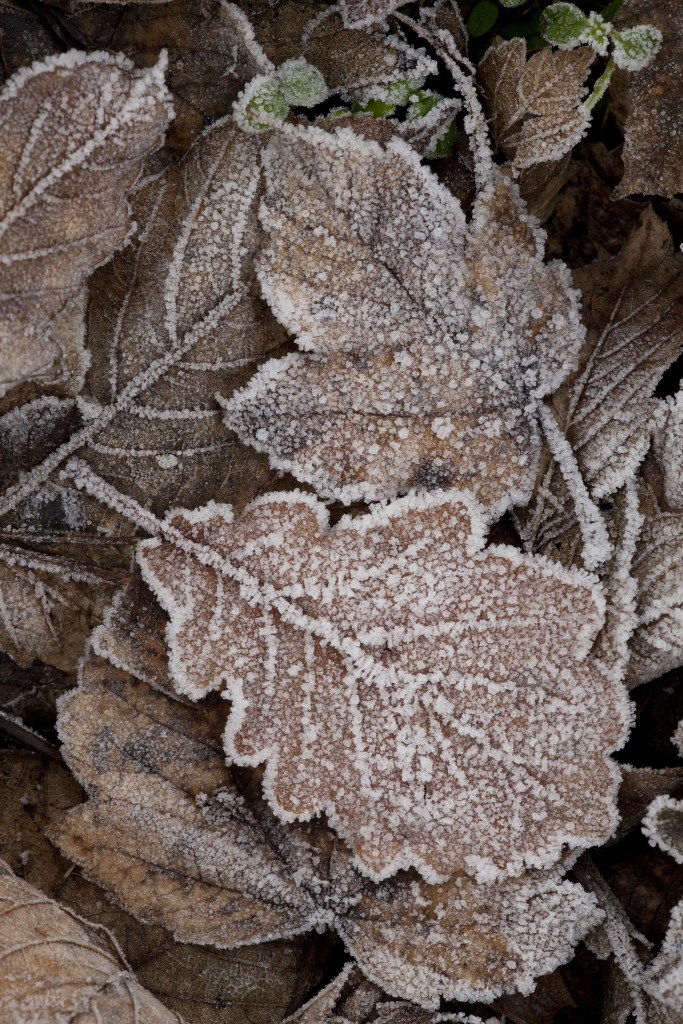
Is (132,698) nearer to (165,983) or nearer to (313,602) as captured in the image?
(313,602)

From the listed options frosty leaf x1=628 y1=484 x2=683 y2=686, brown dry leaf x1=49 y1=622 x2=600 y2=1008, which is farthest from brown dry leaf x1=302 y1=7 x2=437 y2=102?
brown dry leaf x1=49 y1=622 x2=600 y2=1008

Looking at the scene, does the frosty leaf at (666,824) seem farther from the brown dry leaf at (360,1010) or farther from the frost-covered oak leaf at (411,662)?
the brown dry leaf at (360,1010)

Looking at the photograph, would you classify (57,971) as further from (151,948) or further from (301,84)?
(301,84)

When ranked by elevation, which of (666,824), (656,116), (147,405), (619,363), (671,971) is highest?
(656,116)

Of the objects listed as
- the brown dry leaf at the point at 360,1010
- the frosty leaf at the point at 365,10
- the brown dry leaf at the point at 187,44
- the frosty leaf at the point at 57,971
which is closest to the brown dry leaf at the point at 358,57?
the frosty leaf at the point at 365,10

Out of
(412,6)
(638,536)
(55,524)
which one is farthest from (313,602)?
(412,6)

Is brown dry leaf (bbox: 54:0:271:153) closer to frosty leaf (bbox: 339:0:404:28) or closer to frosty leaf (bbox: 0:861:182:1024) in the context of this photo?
frosty leaf (bbox: 339:0:404:28)

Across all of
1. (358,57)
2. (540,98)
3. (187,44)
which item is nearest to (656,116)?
(540,98)
